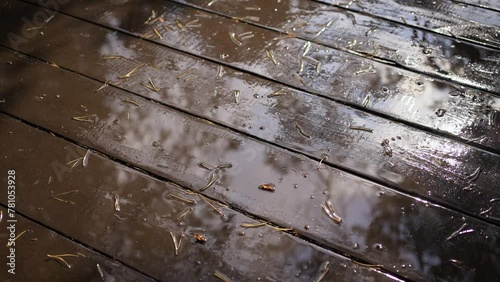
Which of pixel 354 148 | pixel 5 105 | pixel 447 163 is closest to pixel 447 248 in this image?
pixel 447 163

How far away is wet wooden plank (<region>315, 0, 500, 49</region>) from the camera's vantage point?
1.99 metres

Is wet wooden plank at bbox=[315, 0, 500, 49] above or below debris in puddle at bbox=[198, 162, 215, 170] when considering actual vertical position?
above

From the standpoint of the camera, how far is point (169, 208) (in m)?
1.44

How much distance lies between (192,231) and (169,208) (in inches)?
4.2

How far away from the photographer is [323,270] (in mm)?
1290

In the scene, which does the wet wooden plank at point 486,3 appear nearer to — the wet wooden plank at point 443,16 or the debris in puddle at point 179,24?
the wet wooden plank at point 443,16

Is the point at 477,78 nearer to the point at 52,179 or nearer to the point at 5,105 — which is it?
the point at 52,179

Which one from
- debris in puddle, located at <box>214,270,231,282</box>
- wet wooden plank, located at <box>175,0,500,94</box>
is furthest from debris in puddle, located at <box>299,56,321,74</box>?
debris in puddle, located at <box>214,270,231,282</box>

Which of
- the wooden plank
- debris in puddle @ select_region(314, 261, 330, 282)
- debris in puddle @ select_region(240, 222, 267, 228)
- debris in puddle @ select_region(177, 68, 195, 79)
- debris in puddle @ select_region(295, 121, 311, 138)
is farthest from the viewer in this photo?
debris in puddle @ select_region(177, 68, 195, 79)

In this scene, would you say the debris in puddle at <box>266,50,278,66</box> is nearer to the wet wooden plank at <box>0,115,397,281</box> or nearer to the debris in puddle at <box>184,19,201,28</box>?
the debris in puddle at <box>184,19,201,28</box>

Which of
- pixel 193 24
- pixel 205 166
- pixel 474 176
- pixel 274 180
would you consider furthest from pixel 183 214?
pixel 193 24

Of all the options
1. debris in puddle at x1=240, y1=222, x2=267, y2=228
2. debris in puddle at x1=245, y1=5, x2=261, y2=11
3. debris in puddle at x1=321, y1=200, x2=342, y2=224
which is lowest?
debris in puddle at x1=240, y1=222, x2=267, y2=228

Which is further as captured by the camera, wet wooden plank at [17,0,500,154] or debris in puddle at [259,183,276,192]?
wet wooden plank at [17,0,500,154]

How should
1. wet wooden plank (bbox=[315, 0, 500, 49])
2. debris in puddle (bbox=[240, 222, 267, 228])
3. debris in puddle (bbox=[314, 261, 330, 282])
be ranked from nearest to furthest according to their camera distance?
debris in puddle (bbox=[314, 261, 330, 282]), debris in puddle (bbox=[240, 222, 267, 228]), wet wooden plank (bbox=[315, 0, 500, 49])
